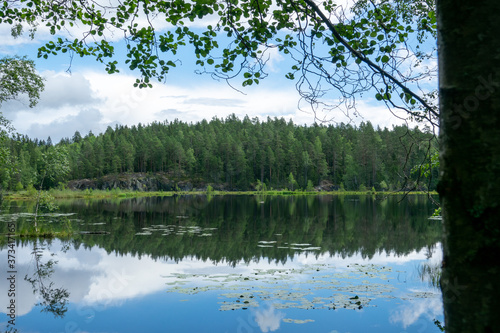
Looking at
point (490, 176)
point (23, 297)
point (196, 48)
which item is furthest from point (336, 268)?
point (490, 176)

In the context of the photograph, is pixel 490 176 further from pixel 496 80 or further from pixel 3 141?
pixel 3 141

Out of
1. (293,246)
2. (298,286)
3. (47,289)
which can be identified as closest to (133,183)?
(293,246)

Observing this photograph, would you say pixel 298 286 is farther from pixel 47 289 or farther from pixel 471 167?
pixel 471 167

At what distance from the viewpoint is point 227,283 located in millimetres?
15562

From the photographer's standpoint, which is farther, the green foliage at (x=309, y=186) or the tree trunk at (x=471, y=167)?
the green foliage at (x=309, y=186)

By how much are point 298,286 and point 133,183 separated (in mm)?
113680

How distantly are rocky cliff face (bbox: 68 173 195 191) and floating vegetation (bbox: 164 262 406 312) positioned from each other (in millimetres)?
108527

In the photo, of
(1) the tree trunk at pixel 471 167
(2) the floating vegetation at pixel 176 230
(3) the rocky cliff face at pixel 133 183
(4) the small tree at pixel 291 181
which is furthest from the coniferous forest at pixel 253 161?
(1) the tree trunk at pixel 471 167

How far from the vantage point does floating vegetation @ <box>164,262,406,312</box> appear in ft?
42.3

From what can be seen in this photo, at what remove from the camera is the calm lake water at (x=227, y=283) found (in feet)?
39.0

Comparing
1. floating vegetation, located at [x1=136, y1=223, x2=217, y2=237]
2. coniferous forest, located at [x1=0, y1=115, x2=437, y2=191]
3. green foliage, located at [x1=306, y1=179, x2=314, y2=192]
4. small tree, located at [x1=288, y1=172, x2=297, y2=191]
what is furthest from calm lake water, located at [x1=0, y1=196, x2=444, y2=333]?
coniferous forest, located at [x1=0, y1=115, x2=437, y2=191]

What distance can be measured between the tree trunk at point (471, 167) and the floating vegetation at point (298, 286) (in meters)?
10.7

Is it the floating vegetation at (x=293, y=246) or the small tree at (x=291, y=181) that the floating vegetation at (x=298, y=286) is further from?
the small tree at (x=291, y=181)

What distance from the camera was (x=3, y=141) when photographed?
17906mm
